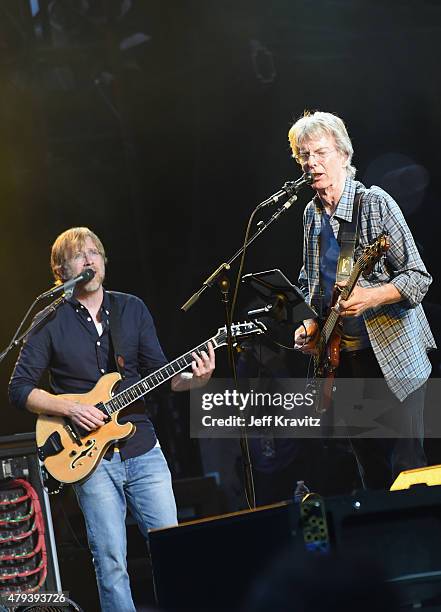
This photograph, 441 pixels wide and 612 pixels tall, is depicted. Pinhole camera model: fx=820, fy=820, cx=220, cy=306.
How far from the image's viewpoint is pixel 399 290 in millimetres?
3332

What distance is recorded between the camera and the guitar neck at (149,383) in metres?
3.84

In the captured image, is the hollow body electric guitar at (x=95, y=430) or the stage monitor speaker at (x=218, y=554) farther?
the hollow body electric guitar at (x=95, y=430)

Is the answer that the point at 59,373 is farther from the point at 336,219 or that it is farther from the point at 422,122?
the point at 422,122

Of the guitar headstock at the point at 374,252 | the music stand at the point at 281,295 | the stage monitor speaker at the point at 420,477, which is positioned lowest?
the stage monitor speaker at the point at 420,477

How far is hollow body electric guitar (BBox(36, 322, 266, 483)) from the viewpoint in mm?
3754

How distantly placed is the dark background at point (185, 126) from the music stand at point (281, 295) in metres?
1.59

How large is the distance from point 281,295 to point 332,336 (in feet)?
0.99

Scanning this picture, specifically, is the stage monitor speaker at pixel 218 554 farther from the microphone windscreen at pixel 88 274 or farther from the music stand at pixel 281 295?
the microphone windscreen at pixel 88 274

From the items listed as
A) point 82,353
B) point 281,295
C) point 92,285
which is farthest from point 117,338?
point 281,295

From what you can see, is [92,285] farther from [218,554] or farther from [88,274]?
[218,554]

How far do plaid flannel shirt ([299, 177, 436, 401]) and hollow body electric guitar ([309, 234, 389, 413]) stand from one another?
9 centimetres

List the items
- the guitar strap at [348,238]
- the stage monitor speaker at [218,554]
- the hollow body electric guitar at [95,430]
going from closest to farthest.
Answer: the stage monitor speaker at [218,554] < the guitar strap at [348,238] < the hollow body electric guitar at [95,430]

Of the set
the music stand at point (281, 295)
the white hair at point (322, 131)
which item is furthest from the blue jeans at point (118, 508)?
the white hair at point (322, 131)

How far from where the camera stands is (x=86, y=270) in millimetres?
3930
